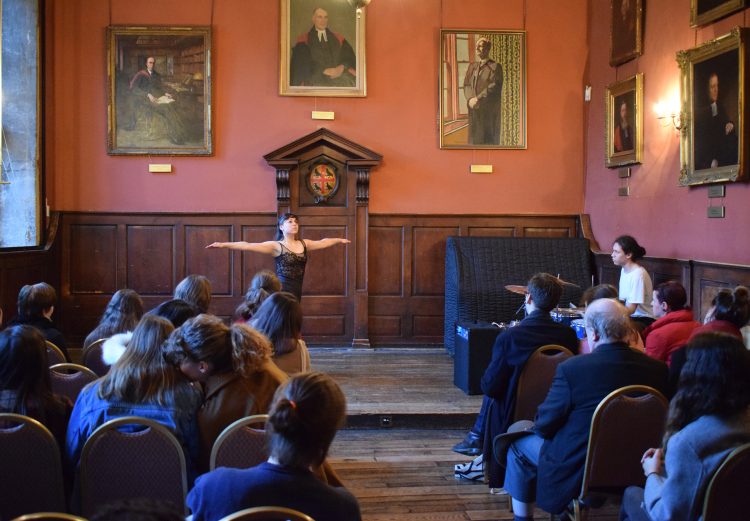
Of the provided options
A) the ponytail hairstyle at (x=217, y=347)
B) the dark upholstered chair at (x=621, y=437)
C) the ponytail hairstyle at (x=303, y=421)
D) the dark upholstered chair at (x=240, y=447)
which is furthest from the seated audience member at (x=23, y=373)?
the dark upholstered chair at (x=621, y=437)

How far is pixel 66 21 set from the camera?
29.0 ft

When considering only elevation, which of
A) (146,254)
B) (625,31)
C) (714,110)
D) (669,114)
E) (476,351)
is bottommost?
(476,351)

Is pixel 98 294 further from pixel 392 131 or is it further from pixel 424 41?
pixel 424 41

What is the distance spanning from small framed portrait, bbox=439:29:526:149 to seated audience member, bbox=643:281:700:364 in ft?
16.3

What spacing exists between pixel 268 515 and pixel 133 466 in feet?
3.46

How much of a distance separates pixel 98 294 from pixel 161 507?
27.1 ft

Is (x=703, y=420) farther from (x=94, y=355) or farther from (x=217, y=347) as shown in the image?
(x=94, y=355)

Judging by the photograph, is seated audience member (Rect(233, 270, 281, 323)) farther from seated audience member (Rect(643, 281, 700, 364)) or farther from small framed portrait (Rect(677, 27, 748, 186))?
small framed portrait (Rect(677, 27, 748, 186))

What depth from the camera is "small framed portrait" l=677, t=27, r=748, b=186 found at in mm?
5883

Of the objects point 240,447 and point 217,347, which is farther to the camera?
point 217,347

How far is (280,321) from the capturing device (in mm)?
3840

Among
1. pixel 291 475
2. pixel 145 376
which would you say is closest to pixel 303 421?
pixel 291 475

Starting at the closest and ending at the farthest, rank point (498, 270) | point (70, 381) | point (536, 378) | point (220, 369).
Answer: point (220, 369)
point (70, 381)
point (536, 378)
point (498, 270)

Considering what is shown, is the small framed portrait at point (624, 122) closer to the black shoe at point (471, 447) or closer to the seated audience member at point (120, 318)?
the black shoe at point (471, 447)
